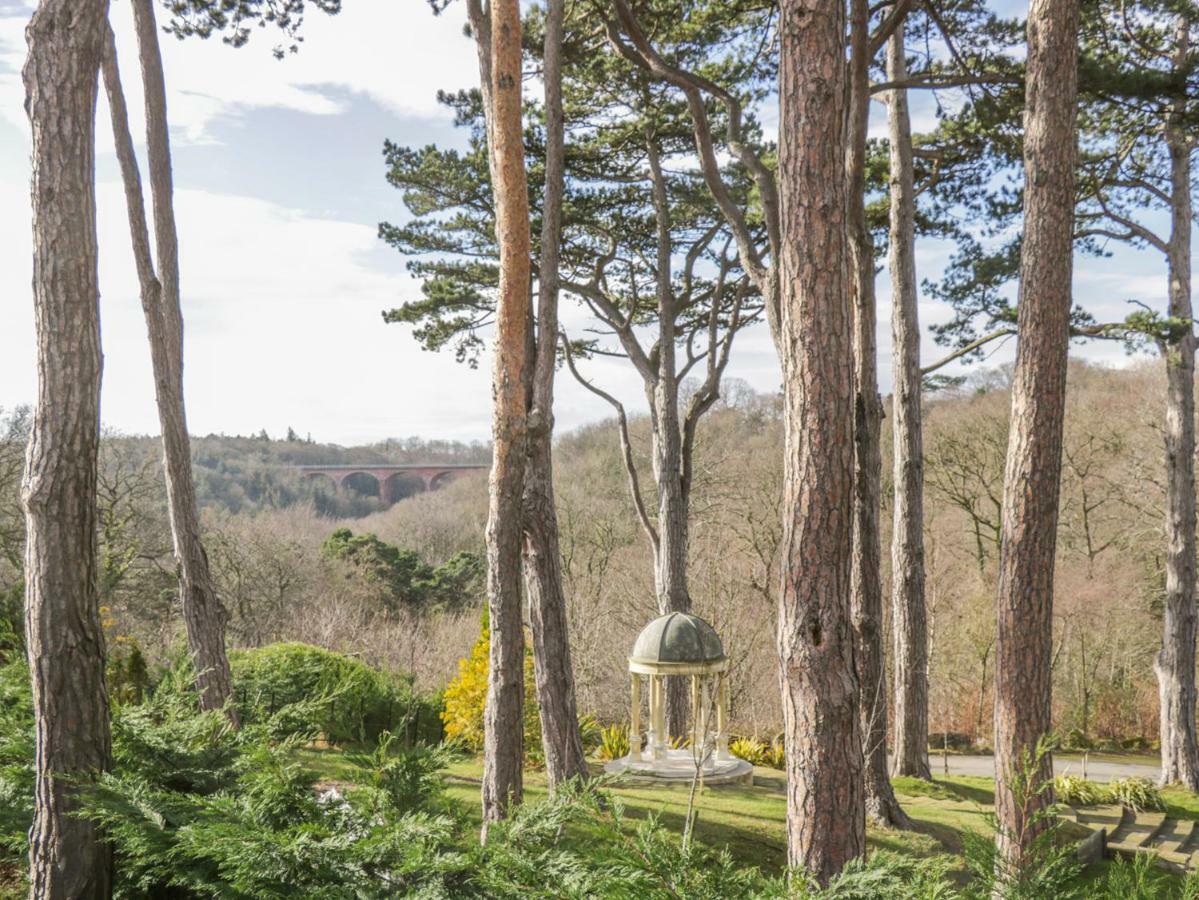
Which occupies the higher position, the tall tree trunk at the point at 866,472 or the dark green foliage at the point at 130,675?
the tall tree trunk at the point at 866,472

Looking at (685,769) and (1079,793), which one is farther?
(1079,793)

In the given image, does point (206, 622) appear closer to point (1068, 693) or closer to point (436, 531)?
point (1068, 693)

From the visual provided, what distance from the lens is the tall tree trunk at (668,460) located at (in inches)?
464

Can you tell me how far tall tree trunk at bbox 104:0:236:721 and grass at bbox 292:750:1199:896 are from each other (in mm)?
1350

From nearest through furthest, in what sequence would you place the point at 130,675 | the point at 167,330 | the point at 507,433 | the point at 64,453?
the point at 64,453
the point at 507,433
the point at 167,330
the point at 130,675

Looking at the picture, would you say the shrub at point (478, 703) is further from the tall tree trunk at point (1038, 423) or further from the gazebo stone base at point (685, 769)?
the tall tree trunk at point (1038, 423)

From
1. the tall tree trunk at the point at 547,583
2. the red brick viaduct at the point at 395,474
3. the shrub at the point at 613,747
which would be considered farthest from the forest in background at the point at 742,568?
the tall tree trunk at the point at 547,583

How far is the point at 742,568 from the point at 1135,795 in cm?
872

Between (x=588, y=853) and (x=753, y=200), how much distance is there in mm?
8184

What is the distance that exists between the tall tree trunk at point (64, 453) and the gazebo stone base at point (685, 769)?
501 centimetres

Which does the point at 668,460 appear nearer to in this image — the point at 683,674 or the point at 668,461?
the point at 668,461

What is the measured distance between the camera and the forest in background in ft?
55.7

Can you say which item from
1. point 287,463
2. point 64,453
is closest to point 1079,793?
point 64,453

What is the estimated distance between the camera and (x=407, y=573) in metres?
23.6
